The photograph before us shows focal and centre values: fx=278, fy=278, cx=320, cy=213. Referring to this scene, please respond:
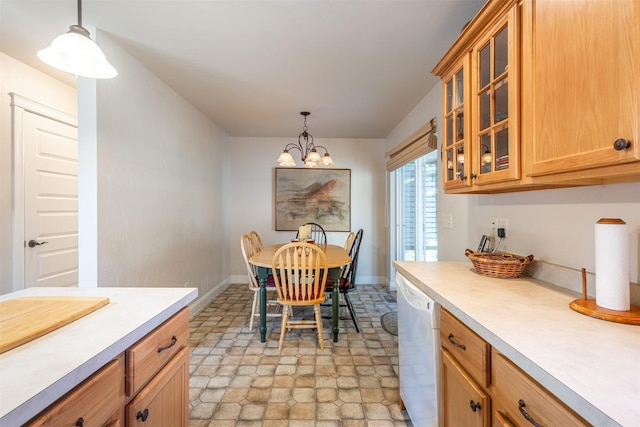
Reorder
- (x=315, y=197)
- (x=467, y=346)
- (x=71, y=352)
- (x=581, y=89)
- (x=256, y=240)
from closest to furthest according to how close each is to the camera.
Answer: (x=71, y=352), (x=581, y=89), (x=467, y=346), (x=256, y=240), (x=315, y=197)

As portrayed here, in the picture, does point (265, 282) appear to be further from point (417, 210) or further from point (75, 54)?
point (417, 210)

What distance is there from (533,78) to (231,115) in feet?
10.4

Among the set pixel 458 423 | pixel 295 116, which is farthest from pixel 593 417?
pixel 295 116

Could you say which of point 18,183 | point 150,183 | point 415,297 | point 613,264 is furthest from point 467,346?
point 18,183

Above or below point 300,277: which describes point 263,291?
below

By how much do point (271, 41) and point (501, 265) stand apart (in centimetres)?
197

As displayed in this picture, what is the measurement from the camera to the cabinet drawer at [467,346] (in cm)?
87

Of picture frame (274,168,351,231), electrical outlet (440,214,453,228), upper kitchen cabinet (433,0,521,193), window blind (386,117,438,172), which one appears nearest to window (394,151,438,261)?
window blind (386,117,438,172)

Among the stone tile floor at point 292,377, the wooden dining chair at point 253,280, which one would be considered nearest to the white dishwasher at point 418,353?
the stone tile floor at point 292,377

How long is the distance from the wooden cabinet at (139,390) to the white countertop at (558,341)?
3.47 ft

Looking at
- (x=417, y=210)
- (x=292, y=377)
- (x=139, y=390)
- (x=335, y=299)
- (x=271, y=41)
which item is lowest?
(x=292, y=377)

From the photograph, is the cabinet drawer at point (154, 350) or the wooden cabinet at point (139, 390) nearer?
the wooden cabinet at point (139, 390)

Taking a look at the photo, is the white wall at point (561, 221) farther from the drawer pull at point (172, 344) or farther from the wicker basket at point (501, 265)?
the drawer pull at point (172, 344)

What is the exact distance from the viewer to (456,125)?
1638mm
